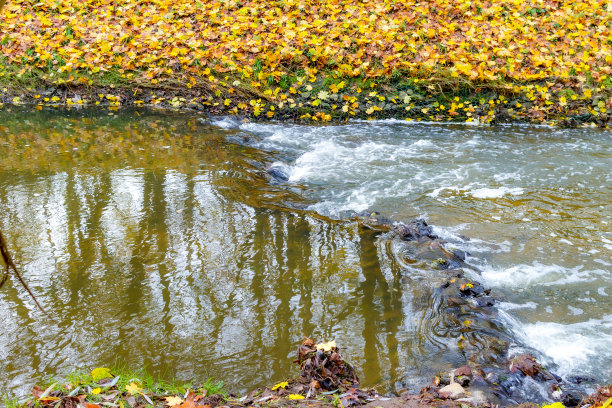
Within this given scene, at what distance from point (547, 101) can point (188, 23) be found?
6.62 m

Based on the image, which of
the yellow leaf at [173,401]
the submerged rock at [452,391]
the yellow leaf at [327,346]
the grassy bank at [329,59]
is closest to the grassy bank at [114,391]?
the yellow leaf at [173,401]

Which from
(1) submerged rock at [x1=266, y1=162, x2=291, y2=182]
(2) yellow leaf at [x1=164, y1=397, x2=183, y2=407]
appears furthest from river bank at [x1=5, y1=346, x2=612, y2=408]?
(1) submerged rock at [x1=266, y1=162, x2=291, y2=182]

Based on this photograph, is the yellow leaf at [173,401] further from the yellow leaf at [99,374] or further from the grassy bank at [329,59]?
the grassy bank at [329,59]

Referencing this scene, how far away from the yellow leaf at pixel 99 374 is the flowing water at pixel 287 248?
35 centimetres

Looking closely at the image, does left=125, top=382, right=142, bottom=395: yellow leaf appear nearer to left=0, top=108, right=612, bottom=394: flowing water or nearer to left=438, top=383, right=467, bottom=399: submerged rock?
left=0, top=108, right=612, bottom=394: flowing water

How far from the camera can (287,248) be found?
415 cm

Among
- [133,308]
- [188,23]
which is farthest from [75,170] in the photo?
[188,23]

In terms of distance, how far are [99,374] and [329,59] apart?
707 centimetres

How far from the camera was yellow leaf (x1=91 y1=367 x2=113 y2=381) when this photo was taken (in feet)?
7.95

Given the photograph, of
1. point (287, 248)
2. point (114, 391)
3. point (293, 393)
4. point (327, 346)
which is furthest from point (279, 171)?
point (114, 391)

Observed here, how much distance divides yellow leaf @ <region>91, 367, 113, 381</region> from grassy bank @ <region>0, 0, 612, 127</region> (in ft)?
20.4

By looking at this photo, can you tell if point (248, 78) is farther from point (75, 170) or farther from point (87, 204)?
point (87, 204)

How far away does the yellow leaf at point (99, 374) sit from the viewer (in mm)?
2422

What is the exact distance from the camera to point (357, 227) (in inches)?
180
